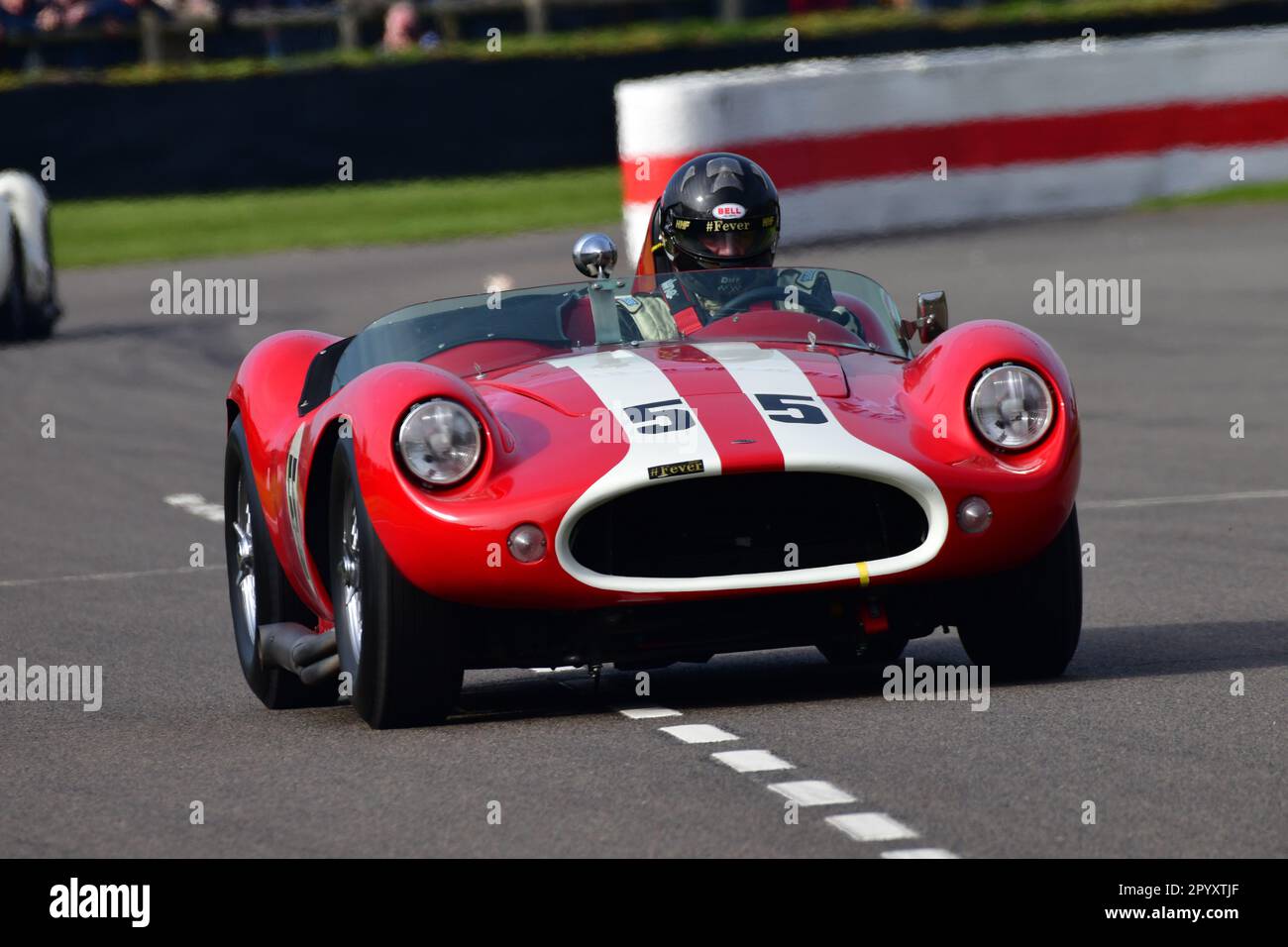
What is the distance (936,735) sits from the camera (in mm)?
6141

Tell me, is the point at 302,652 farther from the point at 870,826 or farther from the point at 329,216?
the point at 329,216

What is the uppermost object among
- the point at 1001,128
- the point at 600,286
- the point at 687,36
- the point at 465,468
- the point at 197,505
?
the point at 687,36

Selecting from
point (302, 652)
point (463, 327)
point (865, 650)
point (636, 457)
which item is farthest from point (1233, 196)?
point (636, 457)

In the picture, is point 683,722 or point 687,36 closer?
point 683,722

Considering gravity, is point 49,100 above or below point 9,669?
above

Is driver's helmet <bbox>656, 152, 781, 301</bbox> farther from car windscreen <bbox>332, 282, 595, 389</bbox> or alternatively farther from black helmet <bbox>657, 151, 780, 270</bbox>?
car windscreen <bbox>332, 282, 595, 389</bbox>

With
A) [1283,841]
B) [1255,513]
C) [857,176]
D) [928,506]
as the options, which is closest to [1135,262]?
[857,176]

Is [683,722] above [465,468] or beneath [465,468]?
beneath

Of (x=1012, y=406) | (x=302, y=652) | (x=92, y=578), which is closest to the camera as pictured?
(x=1012, y=406)

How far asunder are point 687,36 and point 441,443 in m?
23.6

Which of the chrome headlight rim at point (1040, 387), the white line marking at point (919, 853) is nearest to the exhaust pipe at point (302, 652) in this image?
the chrome headlight rim at point (1040, 387)

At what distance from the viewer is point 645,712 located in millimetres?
6711

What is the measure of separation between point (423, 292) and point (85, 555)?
32.4ft

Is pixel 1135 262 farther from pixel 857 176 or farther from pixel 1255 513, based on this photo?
pixel 1255 513
